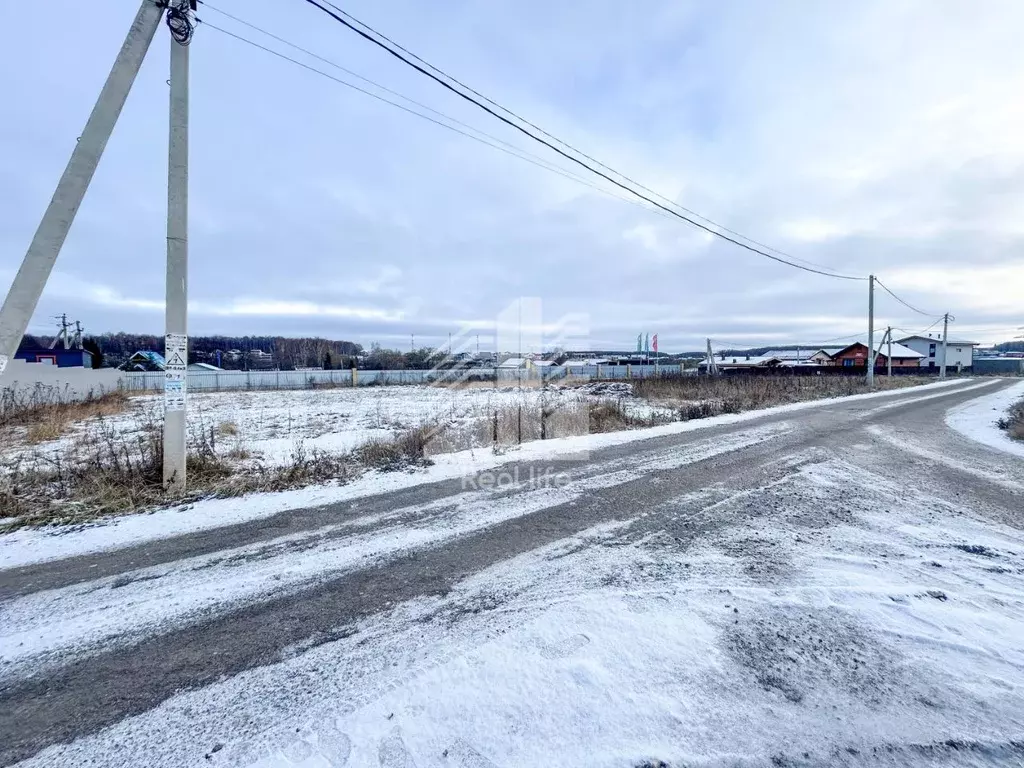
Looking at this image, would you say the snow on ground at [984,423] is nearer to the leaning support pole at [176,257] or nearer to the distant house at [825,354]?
the leaning support pole at [176,257]

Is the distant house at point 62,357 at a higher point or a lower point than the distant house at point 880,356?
lower

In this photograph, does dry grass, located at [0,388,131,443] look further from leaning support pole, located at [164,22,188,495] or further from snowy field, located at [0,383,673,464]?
leaning support pole, located at [164,22,188,495]

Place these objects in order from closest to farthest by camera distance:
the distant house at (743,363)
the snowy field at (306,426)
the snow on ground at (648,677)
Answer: the snow on ground at (648,677), the snowy field at (306,426), the distant house at (743,363)

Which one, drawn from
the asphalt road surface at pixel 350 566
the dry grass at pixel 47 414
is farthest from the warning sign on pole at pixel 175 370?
the dry grass at pixel 47 414

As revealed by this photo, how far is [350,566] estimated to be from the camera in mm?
3379

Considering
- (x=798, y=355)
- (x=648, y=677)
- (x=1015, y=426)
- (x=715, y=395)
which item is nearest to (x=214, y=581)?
(x=648, y=677)

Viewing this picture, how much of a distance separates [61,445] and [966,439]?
18.4m

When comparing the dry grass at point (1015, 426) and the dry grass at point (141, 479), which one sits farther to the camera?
the dry grass at point (1015, 426)

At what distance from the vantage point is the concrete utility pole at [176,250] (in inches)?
205

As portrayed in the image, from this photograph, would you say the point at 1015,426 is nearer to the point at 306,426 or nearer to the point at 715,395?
the point at 715,395

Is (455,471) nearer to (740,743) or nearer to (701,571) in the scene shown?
(701,571)

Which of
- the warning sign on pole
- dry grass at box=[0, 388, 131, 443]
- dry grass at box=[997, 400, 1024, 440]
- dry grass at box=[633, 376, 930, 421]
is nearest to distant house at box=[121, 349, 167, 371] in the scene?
dry grass at box=[0, 388, 131, 443]

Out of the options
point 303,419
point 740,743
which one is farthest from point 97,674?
point 303,419

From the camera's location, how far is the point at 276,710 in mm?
1968
